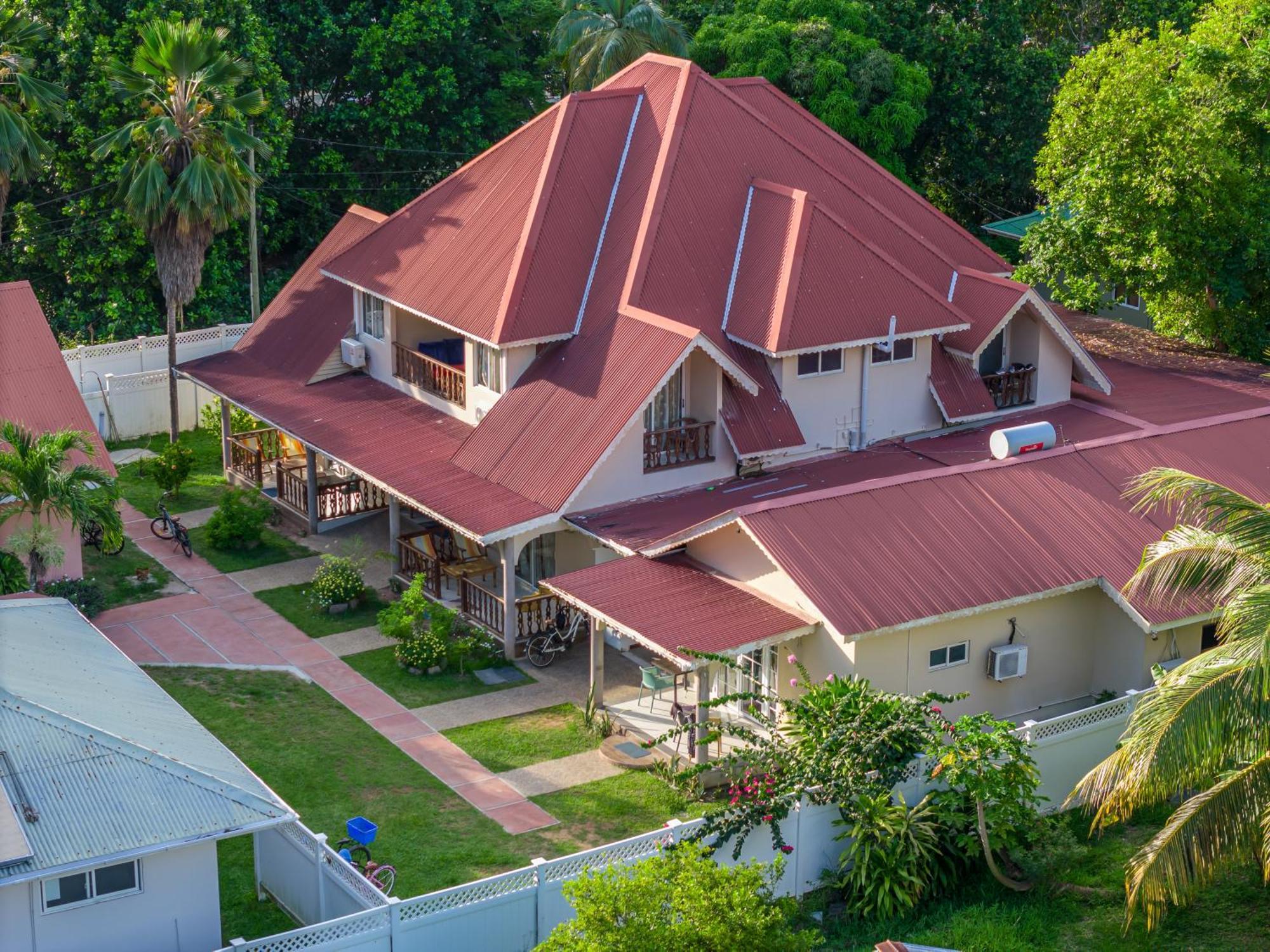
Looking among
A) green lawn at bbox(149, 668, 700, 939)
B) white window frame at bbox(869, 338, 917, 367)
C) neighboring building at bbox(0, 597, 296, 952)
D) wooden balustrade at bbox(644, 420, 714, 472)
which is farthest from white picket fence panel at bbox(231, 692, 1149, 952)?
white window frame at bbox(869, 338, 917, 367)

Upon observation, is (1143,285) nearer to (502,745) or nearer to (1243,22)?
(1243,22)

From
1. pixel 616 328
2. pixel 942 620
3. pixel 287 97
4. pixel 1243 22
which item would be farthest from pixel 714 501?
pixel 287 97

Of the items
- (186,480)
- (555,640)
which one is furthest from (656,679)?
(186,480)

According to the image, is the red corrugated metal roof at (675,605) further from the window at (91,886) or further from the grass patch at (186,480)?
the grass patch at (186,480)

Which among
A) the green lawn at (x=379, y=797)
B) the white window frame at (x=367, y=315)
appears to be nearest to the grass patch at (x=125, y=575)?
the green lawn at (x=379, y=797)

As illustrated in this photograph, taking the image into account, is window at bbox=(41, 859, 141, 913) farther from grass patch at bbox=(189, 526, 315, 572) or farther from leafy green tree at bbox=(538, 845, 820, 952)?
grass patch at bbox=(189, 526, 315, 572)
